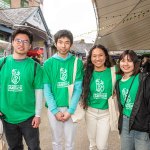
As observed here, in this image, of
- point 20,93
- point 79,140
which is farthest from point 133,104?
point 79,140

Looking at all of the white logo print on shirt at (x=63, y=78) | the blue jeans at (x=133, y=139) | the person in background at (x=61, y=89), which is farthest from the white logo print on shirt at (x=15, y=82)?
the blue jeans at (x=133, y=139)

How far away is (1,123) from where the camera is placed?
142 inches

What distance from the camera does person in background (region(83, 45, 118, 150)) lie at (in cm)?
387

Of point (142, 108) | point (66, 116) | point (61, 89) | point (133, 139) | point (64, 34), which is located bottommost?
point (133, 139)

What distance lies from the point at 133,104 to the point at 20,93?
141 centimetres

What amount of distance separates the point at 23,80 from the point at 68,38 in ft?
2.77

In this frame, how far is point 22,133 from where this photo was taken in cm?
373

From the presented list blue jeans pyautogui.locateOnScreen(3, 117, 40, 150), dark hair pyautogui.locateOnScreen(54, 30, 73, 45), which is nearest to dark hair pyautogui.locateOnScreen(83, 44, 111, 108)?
dark hair pyautogui.locateOnScreen(54, 30, 73, 45)

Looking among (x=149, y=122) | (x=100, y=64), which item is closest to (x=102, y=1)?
(x=100, y=64)

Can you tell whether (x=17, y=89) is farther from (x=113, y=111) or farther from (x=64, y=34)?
(x=113, y=111)

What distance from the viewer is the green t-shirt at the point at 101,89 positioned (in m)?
3.86

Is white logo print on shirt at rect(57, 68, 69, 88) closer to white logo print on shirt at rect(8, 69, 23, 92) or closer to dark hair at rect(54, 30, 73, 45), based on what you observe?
dark hair at rect(54, 30, 73, 45)

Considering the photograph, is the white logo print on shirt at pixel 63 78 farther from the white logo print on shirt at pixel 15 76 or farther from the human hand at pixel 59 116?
the white logo print on shirt at pixel 15 76

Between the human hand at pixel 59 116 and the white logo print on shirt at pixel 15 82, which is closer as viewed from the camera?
the white logo print on shirt at pixel 15 82
